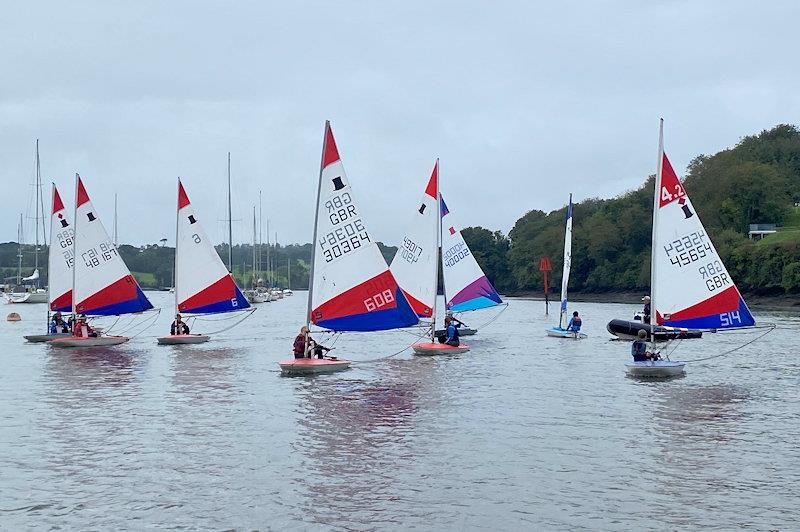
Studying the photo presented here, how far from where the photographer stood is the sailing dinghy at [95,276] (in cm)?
4047

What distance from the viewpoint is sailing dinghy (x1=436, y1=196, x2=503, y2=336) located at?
45.2 metres

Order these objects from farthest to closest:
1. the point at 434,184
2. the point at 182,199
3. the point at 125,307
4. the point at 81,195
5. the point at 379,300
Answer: the point at 182,199
the point at 125,307
the point at 81,195
the point at 434,184
the point at 379,300

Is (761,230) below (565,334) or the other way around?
the other way around

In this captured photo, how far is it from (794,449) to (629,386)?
9468mm

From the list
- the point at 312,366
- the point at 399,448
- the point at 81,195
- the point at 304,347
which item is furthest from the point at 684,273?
the point at 81,195

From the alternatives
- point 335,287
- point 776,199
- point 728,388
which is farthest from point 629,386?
point 776,199

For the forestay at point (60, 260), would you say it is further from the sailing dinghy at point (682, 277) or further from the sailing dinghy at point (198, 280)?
the sailing dinghy at point (682, 277)

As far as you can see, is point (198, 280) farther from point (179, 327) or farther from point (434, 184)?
point (434, 184)

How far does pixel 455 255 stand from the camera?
45438 millimetres

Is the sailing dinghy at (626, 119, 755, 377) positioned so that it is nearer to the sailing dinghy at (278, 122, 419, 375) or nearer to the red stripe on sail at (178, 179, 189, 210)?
the sailing dinghy at (278, 122, 419, 375)

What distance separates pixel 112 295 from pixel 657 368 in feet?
81.3

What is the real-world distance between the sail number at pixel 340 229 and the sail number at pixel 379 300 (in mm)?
1656

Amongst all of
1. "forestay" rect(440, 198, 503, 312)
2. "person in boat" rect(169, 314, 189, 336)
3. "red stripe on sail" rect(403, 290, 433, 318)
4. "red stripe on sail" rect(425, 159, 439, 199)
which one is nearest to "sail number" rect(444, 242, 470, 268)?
"forestay" rect(440, 198, 503, 312)

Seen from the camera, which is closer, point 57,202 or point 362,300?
point 362,300
